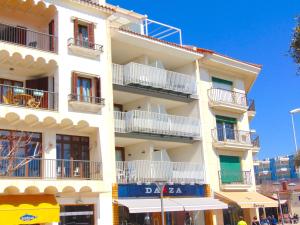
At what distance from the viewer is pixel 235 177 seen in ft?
111

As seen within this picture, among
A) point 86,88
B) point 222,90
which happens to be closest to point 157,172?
→ point 86,88

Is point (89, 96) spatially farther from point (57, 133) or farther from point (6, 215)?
point (6, 215)

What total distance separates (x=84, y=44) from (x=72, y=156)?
6446 millimetres

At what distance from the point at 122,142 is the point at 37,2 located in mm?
9984

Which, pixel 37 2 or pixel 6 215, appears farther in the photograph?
pixel 37 2

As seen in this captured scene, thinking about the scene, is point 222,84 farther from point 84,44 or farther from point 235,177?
point 84,44

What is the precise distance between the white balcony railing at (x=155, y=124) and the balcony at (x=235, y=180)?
3.74 meters

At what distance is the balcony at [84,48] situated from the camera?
25375 mm

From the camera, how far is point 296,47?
1459cm

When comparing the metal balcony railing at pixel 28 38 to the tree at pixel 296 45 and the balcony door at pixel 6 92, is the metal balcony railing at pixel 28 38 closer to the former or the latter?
the balcony door at pixel 6 92

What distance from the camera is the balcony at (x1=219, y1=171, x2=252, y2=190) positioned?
106 feet

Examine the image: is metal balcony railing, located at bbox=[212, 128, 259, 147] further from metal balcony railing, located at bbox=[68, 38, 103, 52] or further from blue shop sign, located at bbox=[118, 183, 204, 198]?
metal balcony railing, located at bbox=[68, 38, 103, 52]

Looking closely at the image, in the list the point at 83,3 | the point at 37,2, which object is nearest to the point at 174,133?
the point at 83,3

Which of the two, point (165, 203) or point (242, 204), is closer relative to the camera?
point (165, 203)
